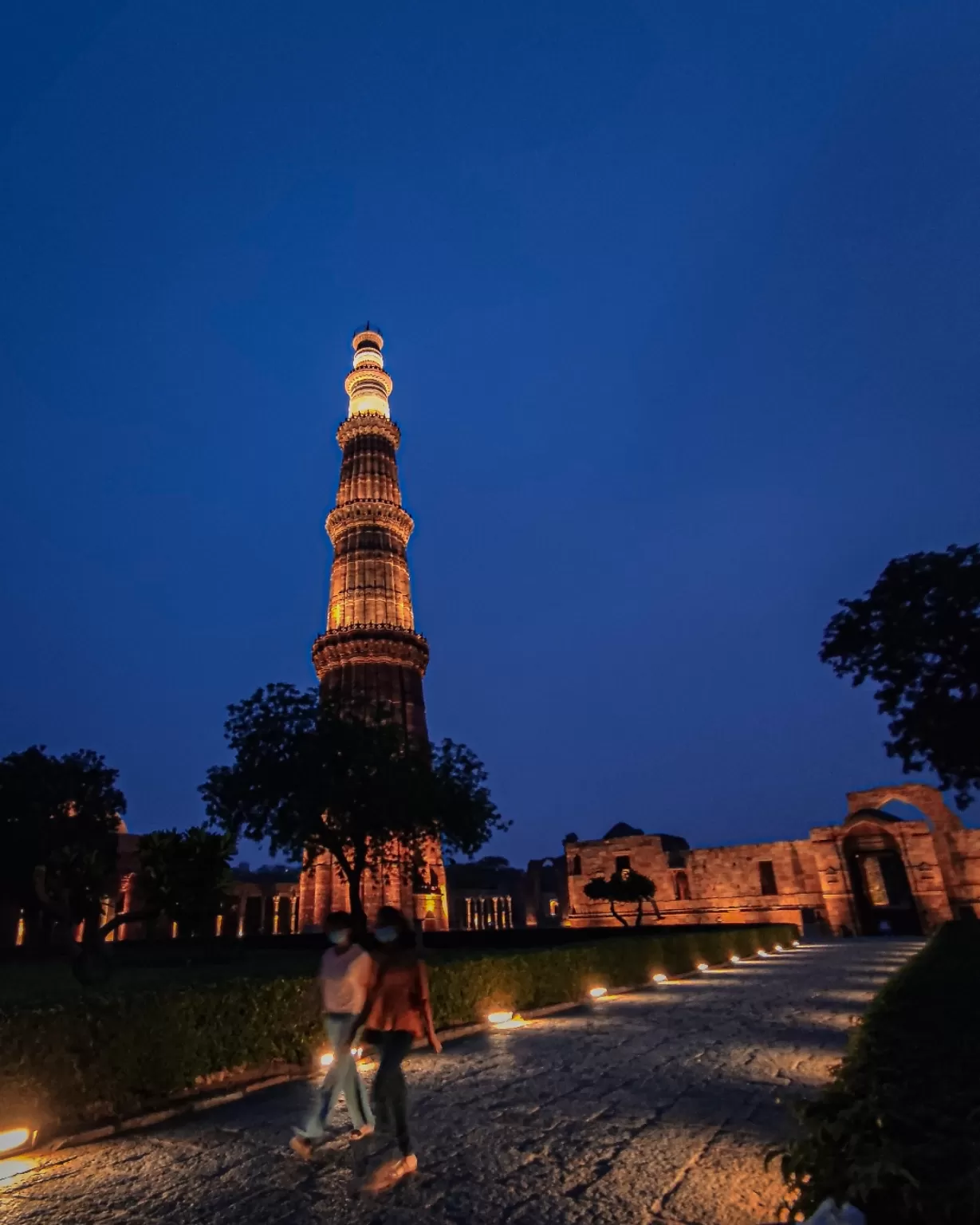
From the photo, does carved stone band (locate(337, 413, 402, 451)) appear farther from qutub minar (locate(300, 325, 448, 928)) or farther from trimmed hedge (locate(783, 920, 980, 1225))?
trimmed hedge (locate(783, 920, 980, 1225))

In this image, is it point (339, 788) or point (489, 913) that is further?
point (489, 913)

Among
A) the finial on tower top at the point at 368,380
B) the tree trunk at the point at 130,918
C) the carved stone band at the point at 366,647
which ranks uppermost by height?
the finial on tower top at the point at 368,380

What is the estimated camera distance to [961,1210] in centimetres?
279

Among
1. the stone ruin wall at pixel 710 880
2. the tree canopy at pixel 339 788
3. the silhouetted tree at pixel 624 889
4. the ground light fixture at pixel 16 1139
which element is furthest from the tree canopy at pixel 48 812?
the ground light fixture at pixel 16 1139

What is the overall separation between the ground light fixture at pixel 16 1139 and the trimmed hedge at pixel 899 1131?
6.48 metres

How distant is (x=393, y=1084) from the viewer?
5691mm

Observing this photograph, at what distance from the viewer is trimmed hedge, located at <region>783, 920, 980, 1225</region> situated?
9.59 feet

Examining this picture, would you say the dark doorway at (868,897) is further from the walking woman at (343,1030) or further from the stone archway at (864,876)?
the walking woman at (343,1030)

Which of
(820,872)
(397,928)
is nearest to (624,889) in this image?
(820,872)

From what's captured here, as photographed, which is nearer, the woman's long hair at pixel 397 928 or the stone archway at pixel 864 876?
the woman's long hair at pixel 397 928

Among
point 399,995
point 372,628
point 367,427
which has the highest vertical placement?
point 367,427

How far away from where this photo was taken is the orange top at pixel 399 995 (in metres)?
5.82

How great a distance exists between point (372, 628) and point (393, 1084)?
52.3 meters

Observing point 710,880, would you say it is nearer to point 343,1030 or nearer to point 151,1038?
point 151,1038
